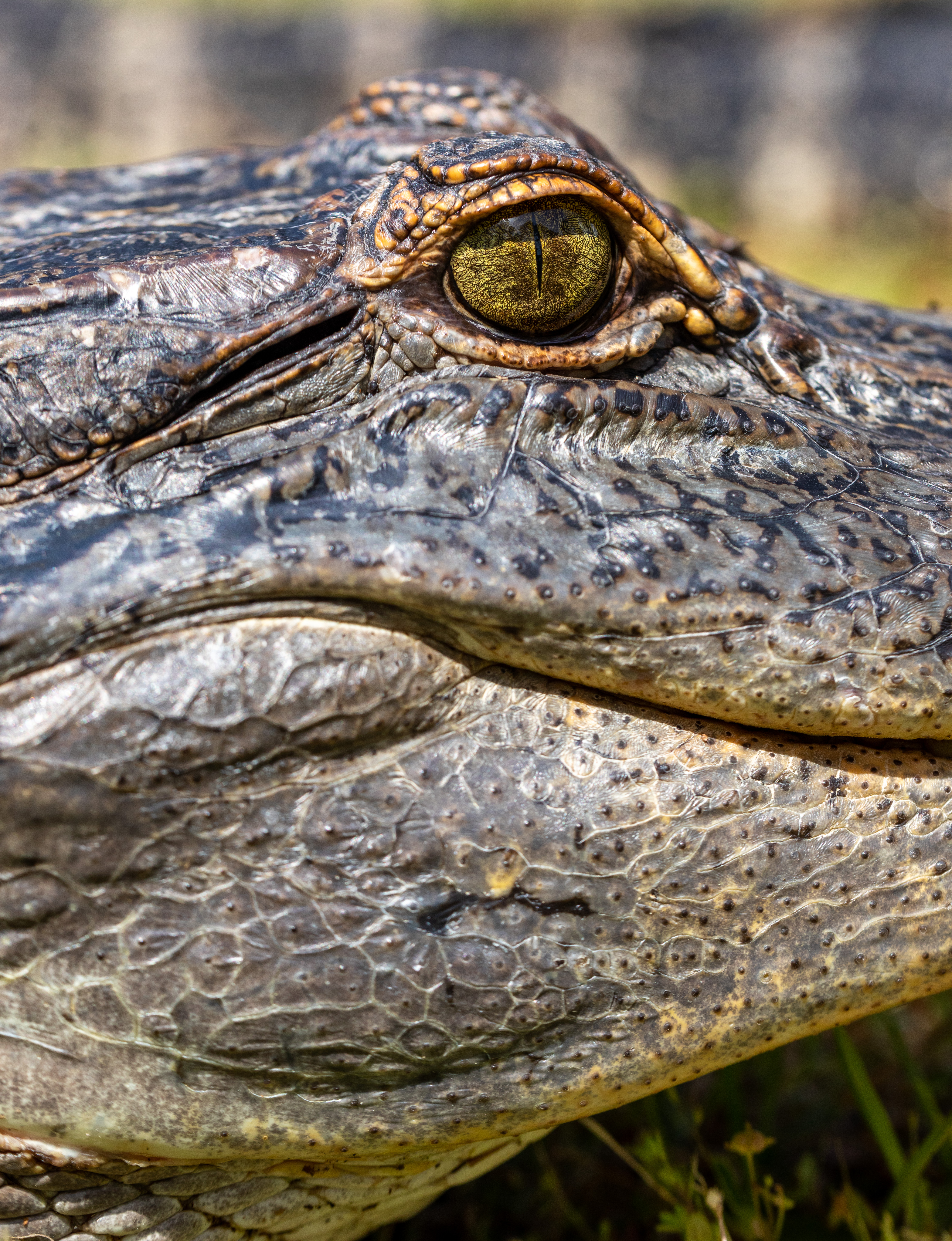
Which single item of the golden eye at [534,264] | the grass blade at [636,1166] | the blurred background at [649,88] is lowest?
the grass blade at [636,1166]

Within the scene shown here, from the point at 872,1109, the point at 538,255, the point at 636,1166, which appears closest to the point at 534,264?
the point at 538,255

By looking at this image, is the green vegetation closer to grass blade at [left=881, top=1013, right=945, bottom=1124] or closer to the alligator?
grass blade at [left=881, top=1013, right=945, bottom=1124]

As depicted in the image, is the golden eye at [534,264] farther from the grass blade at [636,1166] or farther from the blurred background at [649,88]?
the blurred background at [649,88]

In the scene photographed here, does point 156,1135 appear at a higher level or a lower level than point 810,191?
lower

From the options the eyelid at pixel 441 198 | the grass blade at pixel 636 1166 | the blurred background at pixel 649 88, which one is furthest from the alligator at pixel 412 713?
the blurred background at pixel 649 88

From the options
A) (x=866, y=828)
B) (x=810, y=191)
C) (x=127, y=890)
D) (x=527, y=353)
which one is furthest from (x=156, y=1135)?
(x=810, y=191)

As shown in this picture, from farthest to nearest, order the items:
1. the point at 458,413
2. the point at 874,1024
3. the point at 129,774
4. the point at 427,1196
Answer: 1. the point at 874,1024
2. the point at 427,1196
3. the point at 458,413
4. the point at 129,774

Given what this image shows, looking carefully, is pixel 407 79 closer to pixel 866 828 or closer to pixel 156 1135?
pixel 866 828
